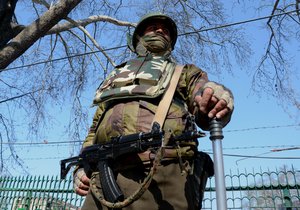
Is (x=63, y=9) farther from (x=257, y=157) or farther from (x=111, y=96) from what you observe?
(x=257, y=157)

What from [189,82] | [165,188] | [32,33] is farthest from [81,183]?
[32,33]

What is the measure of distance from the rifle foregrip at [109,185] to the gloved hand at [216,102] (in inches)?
19.8

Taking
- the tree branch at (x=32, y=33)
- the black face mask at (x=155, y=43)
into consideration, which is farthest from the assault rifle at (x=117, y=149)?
the tree branch at (x=32, y=33)

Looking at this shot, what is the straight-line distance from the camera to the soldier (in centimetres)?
144

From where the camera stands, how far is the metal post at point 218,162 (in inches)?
44.9

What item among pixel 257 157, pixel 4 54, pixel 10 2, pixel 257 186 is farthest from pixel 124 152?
pixel 257 157

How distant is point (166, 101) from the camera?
1.60m

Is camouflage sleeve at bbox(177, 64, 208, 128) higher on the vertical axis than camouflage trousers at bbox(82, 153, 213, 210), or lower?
higher

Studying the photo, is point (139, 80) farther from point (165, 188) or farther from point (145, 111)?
point (165, 188)

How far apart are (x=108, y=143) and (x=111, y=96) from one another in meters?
0.28

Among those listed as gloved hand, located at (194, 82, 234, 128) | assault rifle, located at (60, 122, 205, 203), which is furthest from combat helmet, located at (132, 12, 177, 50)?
assault rifle, located at (60, 122, 205, 203)

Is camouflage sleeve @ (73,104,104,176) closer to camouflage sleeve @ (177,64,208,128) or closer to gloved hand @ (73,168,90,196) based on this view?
gloved hand @ (73,168,90,196)

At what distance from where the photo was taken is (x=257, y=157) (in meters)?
9.80

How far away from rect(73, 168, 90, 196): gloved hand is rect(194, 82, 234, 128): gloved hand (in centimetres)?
74
